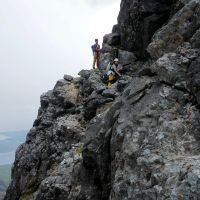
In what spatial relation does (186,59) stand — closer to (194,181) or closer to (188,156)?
(188,156)

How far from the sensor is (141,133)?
2272cm

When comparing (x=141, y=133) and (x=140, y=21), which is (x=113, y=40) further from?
(x=141, y=133)

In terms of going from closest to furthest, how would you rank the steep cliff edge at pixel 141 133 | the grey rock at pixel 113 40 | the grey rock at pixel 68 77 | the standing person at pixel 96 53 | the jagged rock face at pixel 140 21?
the steep cliff edge at pixel 141 133 < the jagged rock face at pixel 140 21 < the grey rock at pixel 113 40 < the standing person at pixel 96 53 < the grey rock at pixel 68 77

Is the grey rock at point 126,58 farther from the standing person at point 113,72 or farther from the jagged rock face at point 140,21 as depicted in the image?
the standing person at point 113,72

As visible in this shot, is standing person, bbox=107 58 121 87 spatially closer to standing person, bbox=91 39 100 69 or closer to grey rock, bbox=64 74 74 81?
standing person, bbox=91 39 100 69

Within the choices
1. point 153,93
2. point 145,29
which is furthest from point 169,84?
point 145,29

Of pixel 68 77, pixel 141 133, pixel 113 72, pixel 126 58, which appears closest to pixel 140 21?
pixel 126 58

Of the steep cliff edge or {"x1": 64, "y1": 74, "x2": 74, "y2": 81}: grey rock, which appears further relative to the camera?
{"x1": 64, "y1": 74, "x2": 74, "y2": 81}: grey rock

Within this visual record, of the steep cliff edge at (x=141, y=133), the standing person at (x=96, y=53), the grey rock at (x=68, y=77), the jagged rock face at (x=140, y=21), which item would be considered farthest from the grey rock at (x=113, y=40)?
the steep cliff edge at (x=141, y=133)

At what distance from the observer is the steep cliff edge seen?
2023 cm

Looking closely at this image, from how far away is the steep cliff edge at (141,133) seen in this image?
2023cm

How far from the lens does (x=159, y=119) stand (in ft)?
74.7

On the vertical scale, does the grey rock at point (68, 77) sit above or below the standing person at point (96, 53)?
below

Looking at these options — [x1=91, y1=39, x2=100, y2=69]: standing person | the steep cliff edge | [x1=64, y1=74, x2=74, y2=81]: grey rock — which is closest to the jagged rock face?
the steep cliff edge
